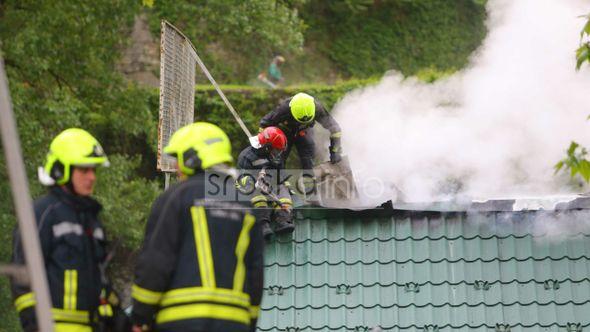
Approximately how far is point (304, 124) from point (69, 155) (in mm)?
5820

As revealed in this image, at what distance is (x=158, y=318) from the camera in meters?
4.80

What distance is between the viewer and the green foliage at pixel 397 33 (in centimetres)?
2525

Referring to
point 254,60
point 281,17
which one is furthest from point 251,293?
point 254,60

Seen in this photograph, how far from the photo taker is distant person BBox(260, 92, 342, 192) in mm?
10383

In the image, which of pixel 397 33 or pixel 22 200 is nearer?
pixel 22 200

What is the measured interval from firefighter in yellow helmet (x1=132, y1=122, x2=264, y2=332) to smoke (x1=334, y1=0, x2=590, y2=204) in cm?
572

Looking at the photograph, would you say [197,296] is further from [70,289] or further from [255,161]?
[255,161]

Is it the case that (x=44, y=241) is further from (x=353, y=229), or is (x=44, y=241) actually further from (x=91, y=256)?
(x=353, y=229)

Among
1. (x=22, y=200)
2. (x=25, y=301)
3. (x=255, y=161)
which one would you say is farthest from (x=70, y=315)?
(x=255, y=161)

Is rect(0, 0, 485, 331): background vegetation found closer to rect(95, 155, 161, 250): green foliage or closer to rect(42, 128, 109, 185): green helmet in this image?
rect(95, 155, 161, 250): green foliage

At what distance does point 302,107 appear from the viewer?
34.0 feet

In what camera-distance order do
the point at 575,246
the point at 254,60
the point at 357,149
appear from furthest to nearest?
1. the point at 254,60
2. the point at 357,149
3. the point at 575,246

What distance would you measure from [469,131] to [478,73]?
2067 mm

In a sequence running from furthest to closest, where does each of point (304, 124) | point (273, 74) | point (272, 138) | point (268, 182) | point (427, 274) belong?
point (273, 74), point (304, 124), point (272, 138), point (268, 182), point (427, 274)
